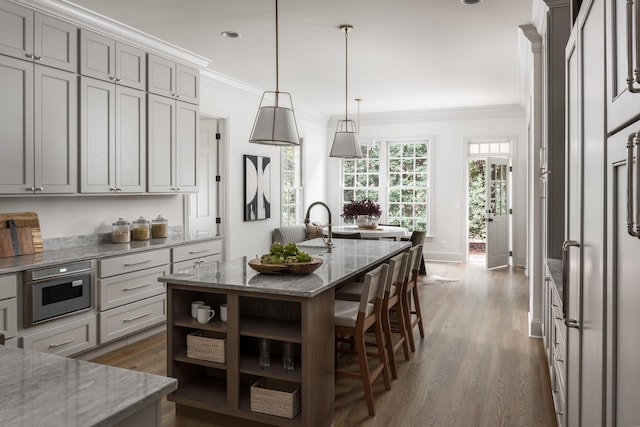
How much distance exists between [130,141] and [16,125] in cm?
109

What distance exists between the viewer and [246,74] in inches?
248

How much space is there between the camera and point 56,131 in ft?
12.6

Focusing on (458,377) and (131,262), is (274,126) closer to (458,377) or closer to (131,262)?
(131,262)

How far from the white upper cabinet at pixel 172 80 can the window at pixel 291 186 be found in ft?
9.27

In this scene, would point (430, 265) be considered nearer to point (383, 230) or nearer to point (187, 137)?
point (383, 230)

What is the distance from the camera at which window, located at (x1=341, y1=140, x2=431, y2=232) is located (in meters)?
9.27

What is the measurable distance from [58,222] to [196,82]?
211 cm

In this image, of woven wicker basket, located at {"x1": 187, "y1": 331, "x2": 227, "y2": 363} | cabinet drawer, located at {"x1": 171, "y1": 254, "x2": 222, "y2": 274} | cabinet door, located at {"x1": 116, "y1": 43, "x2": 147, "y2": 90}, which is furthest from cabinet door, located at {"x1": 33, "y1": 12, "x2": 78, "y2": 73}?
woven wicker basket, located at {"x1": 187, "y1": 331, "x2": 227, "y2": 363}

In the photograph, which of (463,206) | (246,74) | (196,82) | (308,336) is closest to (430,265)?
(463,206)

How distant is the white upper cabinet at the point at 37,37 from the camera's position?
11.3 ft

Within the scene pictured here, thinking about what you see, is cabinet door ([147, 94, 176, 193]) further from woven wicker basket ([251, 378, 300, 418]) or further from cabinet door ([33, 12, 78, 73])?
woven wicker basket ([251, 378, 300, 418])

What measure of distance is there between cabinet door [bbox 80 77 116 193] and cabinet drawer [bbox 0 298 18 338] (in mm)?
1166

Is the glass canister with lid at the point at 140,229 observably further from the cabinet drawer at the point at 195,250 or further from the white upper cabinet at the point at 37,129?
the white upper cabinet at the point at 37,129

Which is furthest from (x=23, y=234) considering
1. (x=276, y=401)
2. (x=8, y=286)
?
(x=276, y=401)
